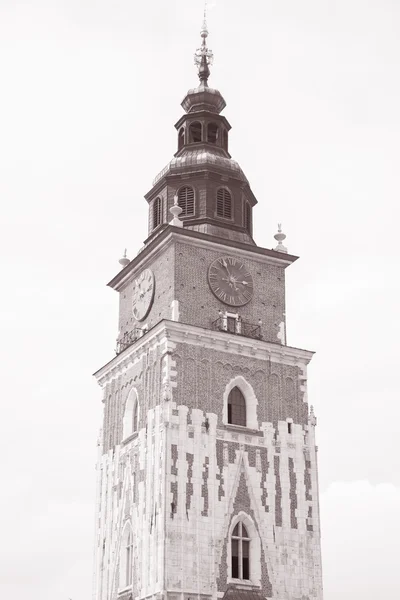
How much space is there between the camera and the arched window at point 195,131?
52094 millimetres

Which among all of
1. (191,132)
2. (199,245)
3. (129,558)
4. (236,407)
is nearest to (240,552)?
(129,558)

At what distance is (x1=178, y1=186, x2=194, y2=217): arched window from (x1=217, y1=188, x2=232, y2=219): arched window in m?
1.27

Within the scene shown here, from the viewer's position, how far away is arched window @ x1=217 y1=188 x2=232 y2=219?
49.1 m

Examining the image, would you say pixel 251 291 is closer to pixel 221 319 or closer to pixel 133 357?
pixel 221 319

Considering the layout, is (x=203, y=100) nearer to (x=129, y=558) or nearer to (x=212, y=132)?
(x=212, y=132)

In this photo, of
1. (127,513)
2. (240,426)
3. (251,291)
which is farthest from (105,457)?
(251,291)

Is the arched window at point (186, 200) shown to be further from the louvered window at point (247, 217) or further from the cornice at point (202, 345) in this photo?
the cornice at point (202, 345)

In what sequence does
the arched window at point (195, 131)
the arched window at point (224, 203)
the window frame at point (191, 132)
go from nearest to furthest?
the arched window at point (224, 203)
the window frame at point (191, 132)
the arched window at point (195, 131)

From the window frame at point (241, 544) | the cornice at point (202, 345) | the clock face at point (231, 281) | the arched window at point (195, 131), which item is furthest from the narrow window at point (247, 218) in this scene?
the window frame at point (241, 544)

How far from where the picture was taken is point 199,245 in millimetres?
46812

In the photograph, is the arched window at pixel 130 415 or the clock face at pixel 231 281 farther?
the clock face at pixel 231 281

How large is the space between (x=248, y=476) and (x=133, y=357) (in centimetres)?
751

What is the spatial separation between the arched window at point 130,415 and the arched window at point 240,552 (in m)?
6.58

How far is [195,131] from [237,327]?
37.7 ft
